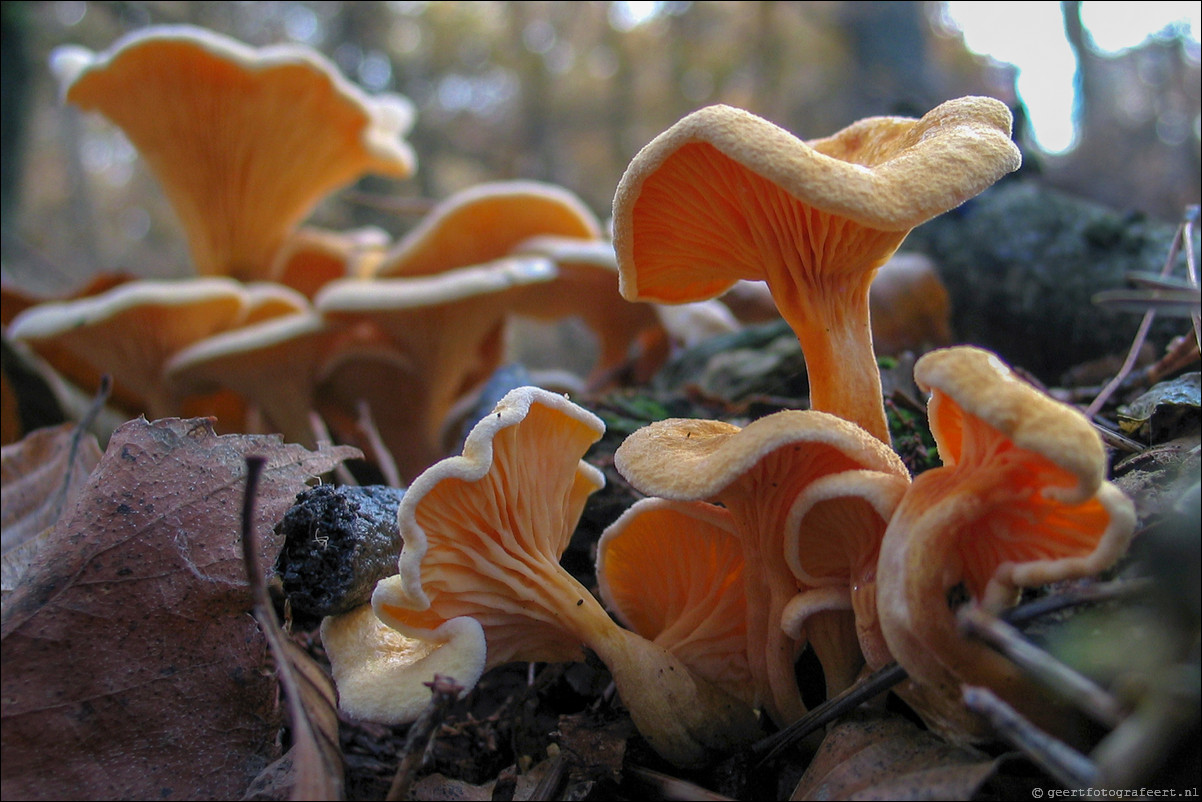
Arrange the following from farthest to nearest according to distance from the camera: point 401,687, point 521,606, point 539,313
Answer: point 539,313 → point 521,606 → point 401,687

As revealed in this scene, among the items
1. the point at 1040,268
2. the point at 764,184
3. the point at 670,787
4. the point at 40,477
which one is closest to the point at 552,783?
the point at 670,787

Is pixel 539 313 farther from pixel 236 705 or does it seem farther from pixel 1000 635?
pixel 1000 635

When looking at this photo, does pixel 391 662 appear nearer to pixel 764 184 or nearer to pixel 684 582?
pixel 684 582

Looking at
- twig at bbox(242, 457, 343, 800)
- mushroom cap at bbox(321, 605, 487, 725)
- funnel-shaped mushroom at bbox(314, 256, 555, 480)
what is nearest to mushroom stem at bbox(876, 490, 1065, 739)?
mushroom cap at bbox(321, 605, 487, 725)

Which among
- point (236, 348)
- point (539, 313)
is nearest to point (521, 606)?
point (236, 348)

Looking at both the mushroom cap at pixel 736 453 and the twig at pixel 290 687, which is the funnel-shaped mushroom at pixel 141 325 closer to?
the twig at pixel 290 687
